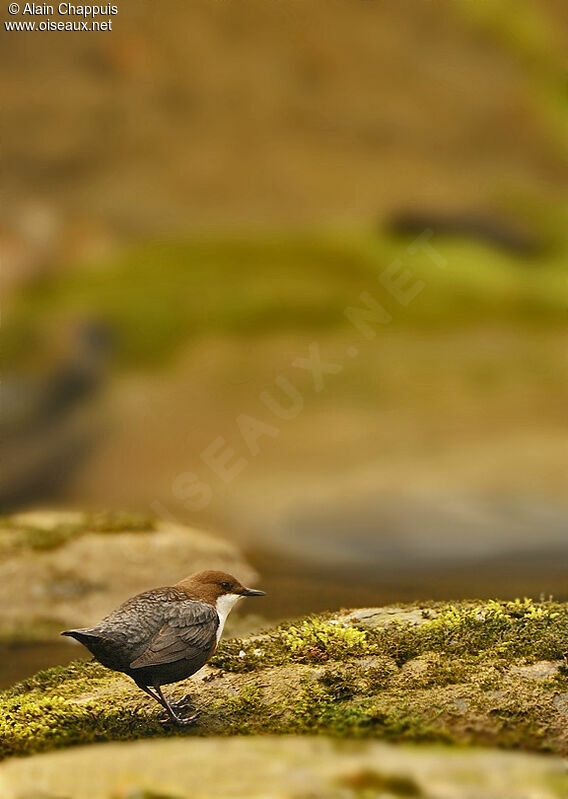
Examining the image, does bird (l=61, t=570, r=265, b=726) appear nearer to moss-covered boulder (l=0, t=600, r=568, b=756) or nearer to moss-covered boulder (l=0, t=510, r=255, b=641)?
moss-covered boulder (l=0, t=600, r=568, b=756)

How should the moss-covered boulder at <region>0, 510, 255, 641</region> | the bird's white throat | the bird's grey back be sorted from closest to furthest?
the bird's grey back
the bird's white throat
the moss-covered boulder at <region>0, 510, 255, 641</region>

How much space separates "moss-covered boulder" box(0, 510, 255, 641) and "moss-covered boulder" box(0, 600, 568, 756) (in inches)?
24.6

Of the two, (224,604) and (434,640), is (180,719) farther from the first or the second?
(434,640)

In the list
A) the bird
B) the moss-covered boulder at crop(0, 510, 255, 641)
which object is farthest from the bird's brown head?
the moss-covered boulder at crop(0, 510, 255, 641)

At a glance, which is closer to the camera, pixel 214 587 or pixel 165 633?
pixel 165 633

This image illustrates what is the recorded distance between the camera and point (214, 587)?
9.89 ft

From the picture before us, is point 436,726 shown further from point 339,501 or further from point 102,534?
point 102,534

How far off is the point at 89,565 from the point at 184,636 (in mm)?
1402

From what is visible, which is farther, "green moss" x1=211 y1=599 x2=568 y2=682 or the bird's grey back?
"green moss" x1=211 y1=599 x2=568 y2=682

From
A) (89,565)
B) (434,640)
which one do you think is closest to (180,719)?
(434,640)

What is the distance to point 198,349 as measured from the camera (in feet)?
15.5

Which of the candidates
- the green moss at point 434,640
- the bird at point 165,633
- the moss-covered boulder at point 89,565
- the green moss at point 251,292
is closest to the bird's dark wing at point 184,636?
the bird at point 165,633

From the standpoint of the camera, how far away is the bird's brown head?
2.98m

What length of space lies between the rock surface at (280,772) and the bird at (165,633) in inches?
8.0
